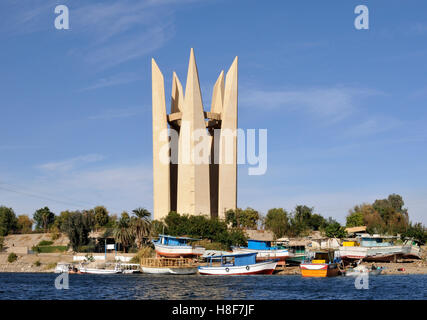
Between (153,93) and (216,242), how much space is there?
2756cm

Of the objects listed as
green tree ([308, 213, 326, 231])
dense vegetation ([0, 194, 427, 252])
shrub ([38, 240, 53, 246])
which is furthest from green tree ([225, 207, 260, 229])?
shrub ([38, 240, 53, 246])

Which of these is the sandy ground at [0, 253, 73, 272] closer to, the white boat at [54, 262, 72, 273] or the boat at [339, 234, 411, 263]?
the white boat at [54, 262, 72, 273]

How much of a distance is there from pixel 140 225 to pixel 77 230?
38.2 ft

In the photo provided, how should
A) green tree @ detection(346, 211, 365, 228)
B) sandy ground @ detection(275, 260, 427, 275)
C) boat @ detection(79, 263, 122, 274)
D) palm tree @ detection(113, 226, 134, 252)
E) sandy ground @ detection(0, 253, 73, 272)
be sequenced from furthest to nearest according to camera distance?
green tree @ detection(346, 211, 365, 228) < palm tree @ detection(113, 226, 134, 252) < sandy ground @ detection(0, 253, 73, 272) < boat @ detection(79, 263, 122, 274) < sandy ground @ detection(275, 260, 427, 275)

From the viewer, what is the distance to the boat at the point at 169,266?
53312 millimetres

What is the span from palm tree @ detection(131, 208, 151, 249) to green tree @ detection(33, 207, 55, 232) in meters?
60.1

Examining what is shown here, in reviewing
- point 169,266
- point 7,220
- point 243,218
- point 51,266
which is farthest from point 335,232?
point 7,220

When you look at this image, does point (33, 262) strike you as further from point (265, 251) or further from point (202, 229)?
point (265, 251)

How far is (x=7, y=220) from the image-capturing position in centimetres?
10756

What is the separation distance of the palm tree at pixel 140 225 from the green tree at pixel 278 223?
A: 23001mm

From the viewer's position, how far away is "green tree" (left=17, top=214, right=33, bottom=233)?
116m

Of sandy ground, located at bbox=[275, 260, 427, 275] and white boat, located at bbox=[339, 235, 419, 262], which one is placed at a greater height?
white boat, located at bbox=[339, 235, 419, 262]

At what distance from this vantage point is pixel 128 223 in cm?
6656
